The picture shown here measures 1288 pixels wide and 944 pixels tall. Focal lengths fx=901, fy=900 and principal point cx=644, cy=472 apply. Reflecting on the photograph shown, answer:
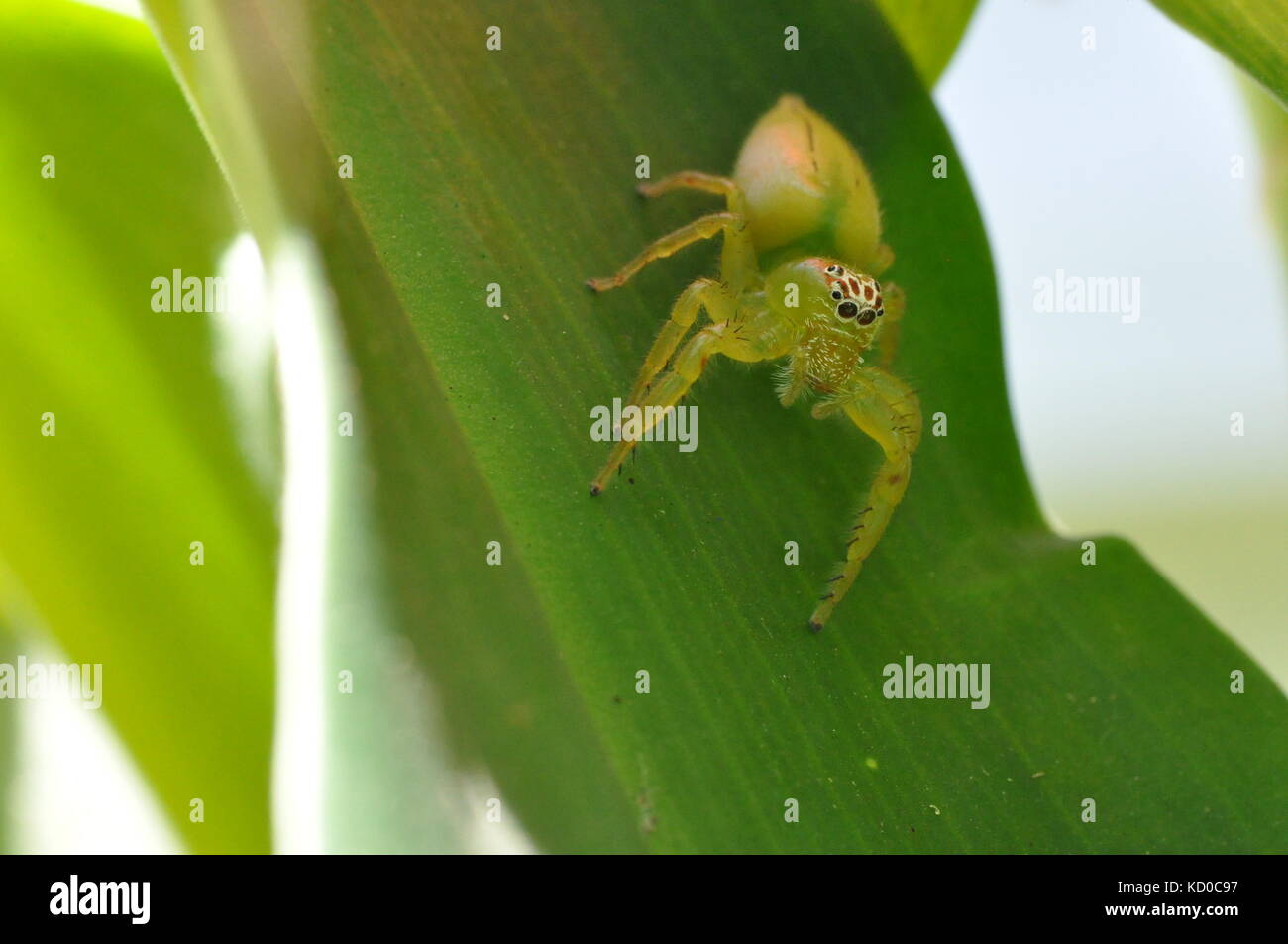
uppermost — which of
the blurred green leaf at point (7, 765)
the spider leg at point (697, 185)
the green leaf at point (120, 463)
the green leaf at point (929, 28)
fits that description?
the green leaf at point (929, 28)

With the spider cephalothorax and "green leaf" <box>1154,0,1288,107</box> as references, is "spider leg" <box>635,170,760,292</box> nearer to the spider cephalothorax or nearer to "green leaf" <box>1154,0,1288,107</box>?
the spider cephalothorax

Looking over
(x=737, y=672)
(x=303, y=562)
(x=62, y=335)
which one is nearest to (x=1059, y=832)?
(x=737, y=672)

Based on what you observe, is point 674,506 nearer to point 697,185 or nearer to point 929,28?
point 697,185

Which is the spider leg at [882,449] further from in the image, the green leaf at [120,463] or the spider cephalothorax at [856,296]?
the green leaf at [120,463]

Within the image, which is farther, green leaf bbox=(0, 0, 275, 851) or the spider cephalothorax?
the spider cephalothorax

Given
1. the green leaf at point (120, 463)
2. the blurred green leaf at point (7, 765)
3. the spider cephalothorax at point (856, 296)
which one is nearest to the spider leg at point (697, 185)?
the spider cephalothorax at point (856, 296)

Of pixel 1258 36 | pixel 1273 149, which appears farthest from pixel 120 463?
pixel 1273 149

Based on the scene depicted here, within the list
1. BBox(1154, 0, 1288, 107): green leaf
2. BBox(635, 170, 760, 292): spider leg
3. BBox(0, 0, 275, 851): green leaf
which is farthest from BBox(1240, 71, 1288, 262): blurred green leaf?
BBox(0, 0, 275, 851): green leaf
